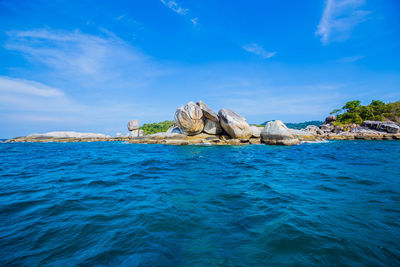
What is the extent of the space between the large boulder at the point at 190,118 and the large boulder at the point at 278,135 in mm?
9258

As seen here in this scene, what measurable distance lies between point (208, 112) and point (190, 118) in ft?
8.98

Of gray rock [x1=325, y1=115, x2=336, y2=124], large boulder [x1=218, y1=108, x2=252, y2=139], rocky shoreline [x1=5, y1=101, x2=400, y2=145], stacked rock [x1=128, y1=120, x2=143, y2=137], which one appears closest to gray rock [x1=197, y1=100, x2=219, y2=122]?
rocky shoreline [x1=5, y1=101, x2=400, y2=145]

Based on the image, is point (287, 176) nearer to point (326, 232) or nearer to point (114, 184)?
point (326, 232)

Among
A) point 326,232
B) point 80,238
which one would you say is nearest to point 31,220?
point 80,238

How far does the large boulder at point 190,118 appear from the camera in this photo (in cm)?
2380

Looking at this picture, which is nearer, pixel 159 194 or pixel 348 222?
pixel 348 222

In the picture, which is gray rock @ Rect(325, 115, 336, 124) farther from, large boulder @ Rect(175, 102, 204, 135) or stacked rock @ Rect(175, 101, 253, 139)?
large boulder @ Rect(175, 102, 204, 135)

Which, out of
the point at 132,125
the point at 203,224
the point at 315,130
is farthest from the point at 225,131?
the point at 132,125

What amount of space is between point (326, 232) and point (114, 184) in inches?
207

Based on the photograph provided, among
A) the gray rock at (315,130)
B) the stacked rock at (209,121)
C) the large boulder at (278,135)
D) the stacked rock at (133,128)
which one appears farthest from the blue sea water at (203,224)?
the stacked rock at (133,128)

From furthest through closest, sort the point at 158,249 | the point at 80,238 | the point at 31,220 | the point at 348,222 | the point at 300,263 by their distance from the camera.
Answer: the point at 31,220, the point at 348,222, the point at 80,238, the point at 158,249, the point at 300,263

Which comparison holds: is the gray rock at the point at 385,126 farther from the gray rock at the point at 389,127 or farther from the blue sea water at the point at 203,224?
the blue sea water at the point at 203,224

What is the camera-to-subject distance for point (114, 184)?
17.0 feet

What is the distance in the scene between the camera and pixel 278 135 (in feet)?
61.9
